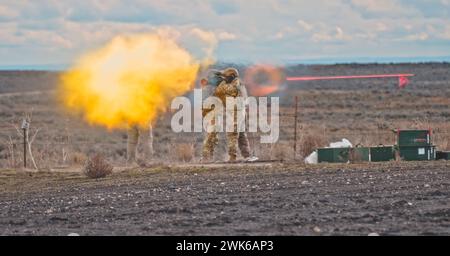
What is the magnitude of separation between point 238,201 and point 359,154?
8.90 m

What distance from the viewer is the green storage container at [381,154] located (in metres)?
24.7

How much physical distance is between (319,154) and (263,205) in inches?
356

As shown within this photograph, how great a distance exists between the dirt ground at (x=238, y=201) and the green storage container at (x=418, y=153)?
119 cm

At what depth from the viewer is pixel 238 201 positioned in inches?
639

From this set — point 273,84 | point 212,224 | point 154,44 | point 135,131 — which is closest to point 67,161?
point 135,131

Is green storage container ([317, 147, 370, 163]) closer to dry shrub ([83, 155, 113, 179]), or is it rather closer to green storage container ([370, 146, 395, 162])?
green storage container ([370, 146, 395, 162])

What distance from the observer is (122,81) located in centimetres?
2611

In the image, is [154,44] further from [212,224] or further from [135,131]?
[212,224]

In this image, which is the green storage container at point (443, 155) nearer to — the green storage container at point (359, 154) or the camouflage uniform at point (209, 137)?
the green storage container at point (359, 154)

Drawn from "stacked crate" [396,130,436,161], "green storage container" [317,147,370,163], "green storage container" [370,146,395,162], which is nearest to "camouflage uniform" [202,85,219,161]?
"green storage container" [317,147,370,163]

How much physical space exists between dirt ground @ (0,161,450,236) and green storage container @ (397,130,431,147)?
1.21 meters

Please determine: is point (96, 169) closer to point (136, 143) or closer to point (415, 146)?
point (136, 143)

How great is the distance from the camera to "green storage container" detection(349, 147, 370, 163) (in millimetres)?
24531

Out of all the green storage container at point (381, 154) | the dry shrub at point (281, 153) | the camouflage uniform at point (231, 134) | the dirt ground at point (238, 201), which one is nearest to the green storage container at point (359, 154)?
the green storage container at point (381, 154)
